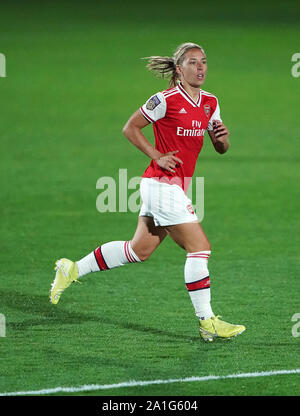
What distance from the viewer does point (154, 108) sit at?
320 inches

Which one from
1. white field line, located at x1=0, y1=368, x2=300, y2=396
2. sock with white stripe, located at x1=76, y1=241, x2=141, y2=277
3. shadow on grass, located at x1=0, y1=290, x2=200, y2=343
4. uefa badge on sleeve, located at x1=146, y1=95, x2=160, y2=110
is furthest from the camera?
sock with white stripe, located at x1=76, y1=241, x2=141, y2=277

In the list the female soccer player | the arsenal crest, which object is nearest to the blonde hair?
the female soccer player

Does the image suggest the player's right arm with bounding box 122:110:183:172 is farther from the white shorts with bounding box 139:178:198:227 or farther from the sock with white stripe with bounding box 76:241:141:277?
the sock with white stripe with bounding box 76:241:141:277

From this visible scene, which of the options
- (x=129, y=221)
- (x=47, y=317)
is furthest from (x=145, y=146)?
(x=129, y=221)

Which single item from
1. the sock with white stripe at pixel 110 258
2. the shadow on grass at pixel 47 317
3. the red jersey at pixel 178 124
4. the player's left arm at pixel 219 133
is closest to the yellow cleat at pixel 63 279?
the sock with white stripe at pixel 110 258

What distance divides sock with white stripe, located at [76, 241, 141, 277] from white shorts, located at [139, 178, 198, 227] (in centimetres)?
45

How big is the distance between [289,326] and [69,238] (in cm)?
426

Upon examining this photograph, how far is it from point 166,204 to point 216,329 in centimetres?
103

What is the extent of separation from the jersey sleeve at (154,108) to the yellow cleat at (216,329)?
63.5 inches

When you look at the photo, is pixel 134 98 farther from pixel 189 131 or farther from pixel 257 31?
pixel 189 131

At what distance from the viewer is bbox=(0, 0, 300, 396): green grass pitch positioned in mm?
7504

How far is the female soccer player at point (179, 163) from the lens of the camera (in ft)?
26.4

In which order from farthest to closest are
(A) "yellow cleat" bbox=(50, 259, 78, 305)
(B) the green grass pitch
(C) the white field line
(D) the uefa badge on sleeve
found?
(A) "yellow cleat" bbox=(50, 259, 78, 305)
(D) the uefa badge on sleeve
(B) the green grass pitch
(C) the white field line
